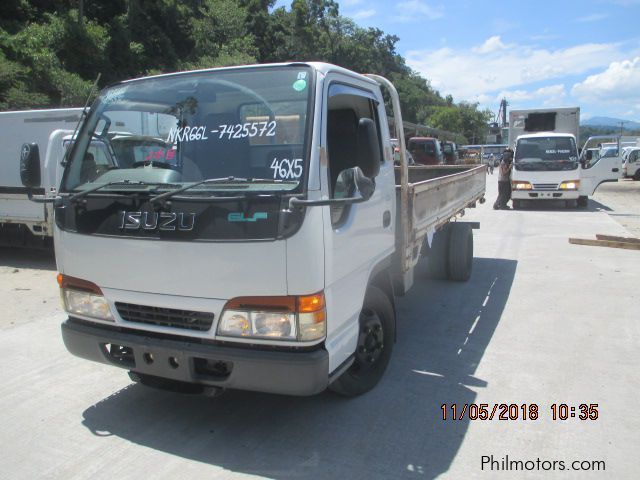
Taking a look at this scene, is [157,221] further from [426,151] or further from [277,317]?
[426,151]

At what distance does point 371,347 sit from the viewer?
3938 millimetres

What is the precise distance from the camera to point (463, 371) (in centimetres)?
444

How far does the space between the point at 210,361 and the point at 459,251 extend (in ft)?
15.8

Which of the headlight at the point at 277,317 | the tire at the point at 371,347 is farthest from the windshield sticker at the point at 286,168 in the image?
the tire at the point at 371,347

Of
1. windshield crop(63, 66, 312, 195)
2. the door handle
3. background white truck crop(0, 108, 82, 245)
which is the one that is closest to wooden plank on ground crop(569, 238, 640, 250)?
the door handle

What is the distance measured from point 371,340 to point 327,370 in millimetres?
994

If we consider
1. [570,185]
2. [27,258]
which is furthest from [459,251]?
[570,185]

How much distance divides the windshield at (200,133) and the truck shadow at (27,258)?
586 centimetres

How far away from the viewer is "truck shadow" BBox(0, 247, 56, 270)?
897 centimetres

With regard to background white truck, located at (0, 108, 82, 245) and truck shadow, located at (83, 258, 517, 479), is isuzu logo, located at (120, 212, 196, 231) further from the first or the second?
background white truck, located at (0, 108, 82, 245)

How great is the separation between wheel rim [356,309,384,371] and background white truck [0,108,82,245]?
603 cm

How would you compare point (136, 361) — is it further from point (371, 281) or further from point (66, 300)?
point (371, 281)

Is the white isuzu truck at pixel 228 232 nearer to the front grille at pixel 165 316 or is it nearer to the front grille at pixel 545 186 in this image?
the front grille at pixel 165 316

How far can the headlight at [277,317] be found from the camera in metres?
2.87
